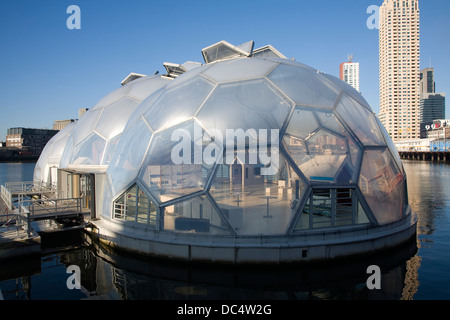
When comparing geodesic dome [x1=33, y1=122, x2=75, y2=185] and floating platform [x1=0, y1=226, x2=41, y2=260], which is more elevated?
geodesic dome [x1=33, y1=122, x2=75, y2=185]

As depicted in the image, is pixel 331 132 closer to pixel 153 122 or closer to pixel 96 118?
pixel 153 122

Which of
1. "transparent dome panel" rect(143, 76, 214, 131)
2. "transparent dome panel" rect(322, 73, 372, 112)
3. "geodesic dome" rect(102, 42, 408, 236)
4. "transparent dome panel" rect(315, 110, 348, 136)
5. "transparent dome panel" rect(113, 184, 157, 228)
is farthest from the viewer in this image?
"transparent dome panel" rect(322, 73, 372, 112)

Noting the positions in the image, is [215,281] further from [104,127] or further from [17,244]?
[104,127]

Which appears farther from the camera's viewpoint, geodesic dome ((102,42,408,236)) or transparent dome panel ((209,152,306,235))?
geodesic dome ((102,42,408,236))

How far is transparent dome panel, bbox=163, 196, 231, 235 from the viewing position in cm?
897

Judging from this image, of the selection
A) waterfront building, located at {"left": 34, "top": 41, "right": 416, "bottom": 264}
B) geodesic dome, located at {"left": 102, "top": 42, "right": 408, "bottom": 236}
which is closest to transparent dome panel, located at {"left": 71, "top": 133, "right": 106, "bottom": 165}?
waterfront building, located at {"left": 34, "top": 41, "right": 416, "bottom": 264}

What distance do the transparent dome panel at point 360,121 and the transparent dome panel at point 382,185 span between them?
51cm

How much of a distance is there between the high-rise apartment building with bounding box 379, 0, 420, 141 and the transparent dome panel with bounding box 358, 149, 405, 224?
171 meters

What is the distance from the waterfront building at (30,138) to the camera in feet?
446

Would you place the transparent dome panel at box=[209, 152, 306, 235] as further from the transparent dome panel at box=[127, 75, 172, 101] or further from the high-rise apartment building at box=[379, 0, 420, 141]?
the high-rise apartment building at box=[379, 0, 420, 141]

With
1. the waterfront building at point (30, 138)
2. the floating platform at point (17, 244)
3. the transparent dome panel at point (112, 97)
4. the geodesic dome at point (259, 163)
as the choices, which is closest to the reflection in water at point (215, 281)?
the floating platform at point (17, 244)

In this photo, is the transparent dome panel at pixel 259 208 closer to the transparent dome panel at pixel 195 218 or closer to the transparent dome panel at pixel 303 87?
the transparent dome panel at pixel 195 218

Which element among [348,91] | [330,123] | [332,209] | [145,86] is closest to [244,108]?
[330,123]
